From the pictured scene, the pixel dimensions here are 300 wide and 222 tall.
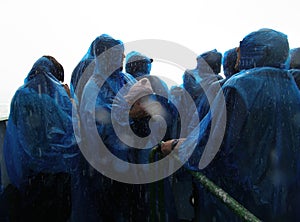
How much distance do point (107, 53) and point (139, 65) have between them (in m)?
1.22

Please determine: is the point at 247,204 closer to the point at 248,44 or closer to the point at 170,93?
the point at 248,44

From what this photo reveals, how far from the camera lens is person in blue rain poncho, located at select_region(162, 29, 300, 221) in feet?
6.87

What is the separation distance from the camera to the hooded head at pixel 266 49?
2.15 m

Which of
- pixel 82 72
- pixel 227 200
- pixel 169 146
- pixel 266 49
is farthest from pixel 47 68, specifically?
pixel 227 200

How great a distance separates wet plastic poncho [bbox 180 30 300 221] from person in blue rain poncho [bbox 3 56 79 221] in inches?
70.7

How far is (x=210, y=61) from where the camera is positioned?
14.3 feet

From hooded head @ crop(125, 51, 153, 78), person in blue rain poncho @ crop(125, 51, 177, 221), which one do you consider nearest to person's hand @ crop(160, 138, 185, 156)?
person in blue rain poncho @ crop(125, 51, 177, 221)

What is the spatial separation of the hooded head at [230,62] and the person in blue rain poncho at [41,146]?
1.68 m

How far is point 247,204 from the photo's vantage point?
7.09ft

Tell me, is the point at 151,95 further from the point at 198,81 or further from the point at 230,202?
the point at 230,202

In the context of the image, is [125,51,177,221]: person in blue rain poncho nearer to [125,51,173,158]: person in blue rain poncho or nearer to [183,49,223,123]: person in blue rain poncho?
[125,51,173,158]: person in blue rain poncho

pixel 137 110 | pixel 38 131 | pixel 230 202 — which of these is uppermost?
pixel 137 110

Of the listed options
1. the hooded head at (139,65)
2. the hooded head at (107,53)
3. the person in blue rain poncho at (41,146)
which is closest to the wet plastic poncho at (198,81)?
the hooded head at (139,65)

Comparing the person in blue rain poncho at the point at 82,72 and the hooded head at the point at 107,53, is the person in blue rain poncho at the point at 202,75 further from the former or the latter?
the person in blue rain poncho at the point at 82,72
